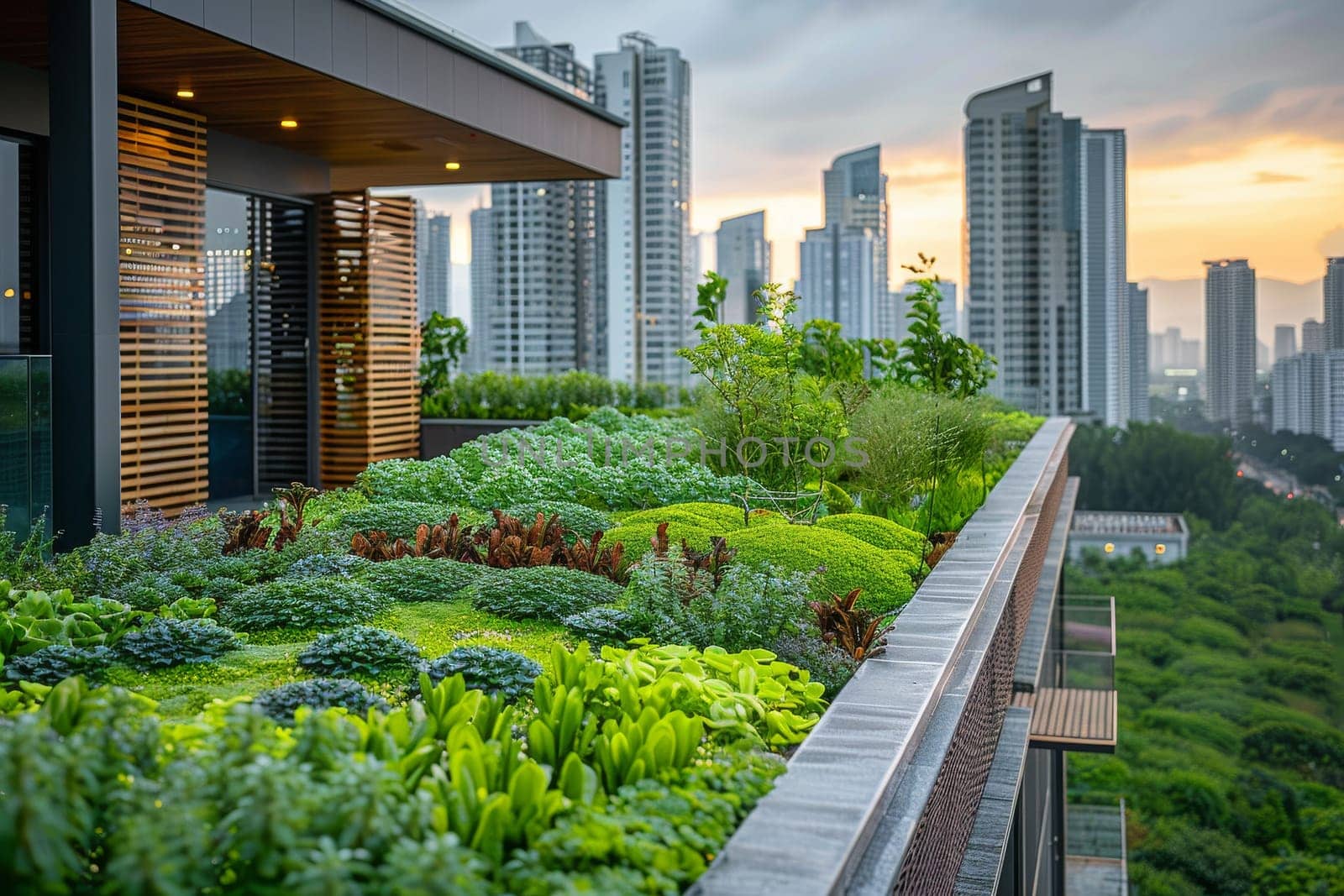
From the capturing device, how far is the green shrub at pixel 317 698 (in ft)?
10.0

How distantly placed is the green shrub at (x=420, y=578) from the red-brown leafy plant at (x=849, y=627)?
171 cm

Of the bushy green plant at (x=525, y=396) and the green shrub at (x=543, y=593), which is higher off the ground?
the bushy green plant at (x=525, y=396)

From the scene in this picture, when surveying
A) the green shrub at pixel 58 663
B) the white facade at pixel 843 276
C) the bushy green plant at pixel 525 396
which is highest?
the white facade at pixel 843 276

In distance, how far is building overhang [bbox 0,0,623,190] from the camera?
683 cm

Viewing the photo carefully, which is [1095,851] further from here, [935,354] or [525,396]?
[525,396]

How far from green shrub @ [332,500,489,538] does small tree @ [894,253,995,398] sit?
5.37 metres

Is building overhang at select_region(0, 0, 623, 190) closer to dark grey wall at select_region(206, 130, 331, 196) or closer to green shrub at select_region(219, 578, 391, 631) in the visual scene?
dark grey wall at select_region(206, 130, 331, 196)

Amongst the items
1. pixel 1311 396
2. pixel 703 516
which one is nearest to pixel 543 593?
pixel 703 516

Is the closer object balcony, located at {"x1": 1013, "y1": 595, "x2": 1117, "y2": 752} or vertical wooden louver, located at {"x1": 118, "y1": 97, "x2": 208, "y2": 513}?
balcony, located at {"x1": 1013, "y1": 595, "x2": 1117, "y2": 752}

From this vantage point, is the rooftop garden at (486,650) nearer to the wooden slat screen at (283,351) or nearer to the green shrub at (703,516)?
the green shrub at (703,516)

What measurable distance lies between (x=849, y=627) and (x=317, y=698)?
6.10 feet

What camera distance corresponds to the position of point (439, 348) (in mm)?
14031

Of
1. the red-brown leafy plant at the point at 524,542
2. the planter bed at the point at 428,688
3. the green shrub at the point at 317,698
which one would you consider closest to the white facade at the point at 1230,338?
the planter bed at the point at 428,688

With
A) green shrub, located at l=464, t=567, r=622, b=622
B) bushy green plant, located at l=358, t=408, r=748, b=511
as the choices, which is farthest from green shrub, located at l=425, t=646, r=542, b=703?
bushy green plant, located at l=358, t=408, r=748, b=511
